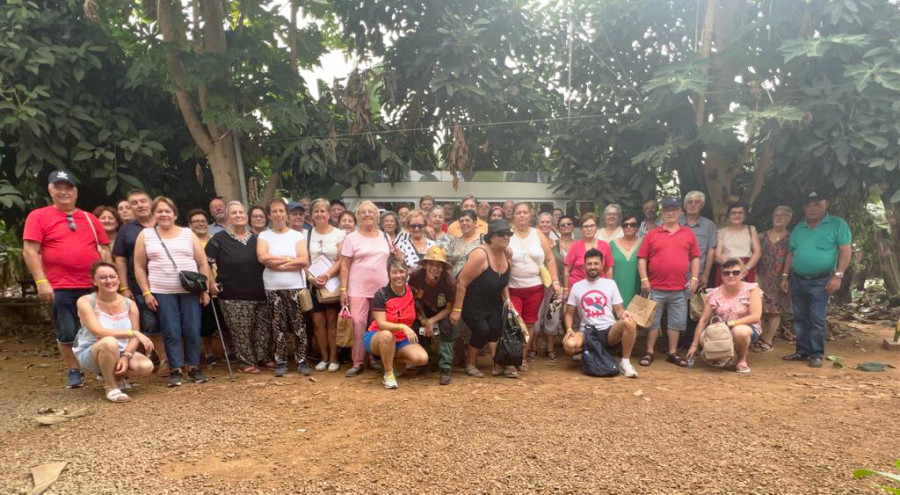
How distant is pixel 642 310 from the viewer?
537 centimetres

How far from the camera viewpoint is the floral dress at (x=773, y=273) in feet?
19.7

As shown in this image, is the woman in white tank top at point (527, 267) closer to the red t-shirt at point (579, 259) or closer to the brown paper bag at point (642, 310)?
the red t-shirt at point (579, 259)

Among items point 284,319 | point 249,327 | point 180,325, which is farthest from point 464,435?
point 180,325

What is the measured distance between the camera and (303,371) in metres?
5.00

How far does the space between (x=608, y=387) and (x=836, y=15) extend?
182 inches

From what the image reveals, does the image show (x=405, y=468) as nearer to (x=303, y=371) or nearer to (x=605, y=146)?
(x=303, y=371)

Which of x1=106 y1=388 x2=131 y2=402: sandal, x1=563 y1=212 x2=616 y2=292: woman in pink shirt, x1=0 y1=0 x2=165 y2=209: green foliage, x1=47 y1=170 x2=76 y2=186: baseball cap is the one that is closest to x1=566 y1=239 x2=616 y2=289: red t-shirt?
x1=563 y1=212 x2=616 y2=292: woman in pink shirt

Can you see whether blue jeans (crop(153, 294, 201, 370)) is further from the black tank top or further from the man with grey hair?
the man with grey hair

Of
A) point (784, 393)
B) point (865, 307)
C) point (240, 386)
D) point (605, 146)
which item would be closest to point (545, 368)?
point (784, 393)

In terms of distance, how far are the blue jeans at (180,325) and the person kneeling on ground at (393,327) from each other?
1605 millimetres

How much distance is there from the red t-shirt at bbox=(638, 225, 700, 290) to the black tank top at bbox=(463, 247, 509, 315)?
71.8 inches

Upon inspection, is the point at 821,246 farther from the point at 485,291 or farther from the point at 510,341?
the point at 485,291

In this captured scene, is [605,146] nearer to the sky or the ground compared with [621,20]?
nearer to the ground

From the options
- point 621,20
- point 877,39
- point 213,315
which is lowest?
point 213,315
